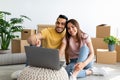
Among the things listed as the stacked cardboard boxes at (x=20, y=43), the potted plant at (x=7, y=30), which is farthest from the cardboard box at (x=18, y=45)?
the potted plant at (x=7, y=30)

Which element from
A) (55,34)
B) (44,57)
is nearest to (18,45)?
(55,34)

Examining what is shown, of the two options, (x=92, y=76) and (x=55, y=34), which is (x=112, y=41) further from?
(x=55, y=34)

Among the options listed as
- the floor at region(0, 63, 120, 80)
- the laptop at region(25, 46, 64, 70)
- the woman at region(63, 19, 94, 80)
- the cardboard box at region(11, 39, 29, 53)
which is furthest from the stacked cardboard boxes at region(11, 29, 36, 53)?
the laptop at region(25, 46, 64, 70)

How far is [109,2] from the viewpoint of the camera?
4.90 m

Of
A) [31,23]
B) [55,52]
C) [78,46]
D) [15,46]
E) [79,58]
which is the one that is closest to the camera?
[55,52]

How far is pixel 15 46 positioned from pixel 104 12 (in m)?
2.17

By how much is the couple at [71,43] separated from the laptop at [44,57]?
0.37 meters

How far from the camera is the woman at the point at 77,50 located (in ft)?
8.48

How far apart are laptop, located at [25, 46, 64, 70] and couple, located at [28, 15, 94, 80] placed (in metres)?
0.37

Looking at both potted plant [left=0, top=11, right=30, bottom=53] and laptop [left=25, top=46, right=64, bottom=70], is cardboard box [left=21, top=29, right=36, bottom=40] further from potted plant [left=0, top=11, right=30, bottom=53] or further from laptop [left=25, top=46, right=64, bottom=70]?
laptop [left=25, top=46, right=64, bottom=70]

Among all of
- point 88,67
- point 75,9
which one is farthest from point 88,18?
point 88,67

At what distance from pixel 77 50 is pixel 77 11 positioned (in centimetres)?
223

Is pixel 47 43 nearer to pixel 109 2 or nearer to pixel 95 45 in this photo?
pixel 95 45

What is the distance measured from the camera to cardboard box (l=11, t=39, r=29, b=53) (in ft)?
13.3
